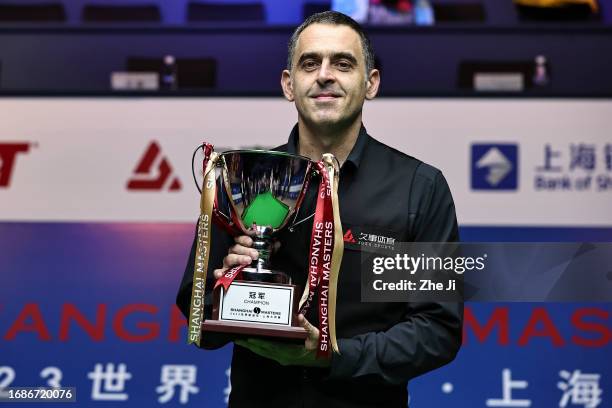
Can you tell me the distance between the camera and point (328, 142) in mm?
1668

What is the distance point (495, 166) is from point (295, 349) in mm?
1981

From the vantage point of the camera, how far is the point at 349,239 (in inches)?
64.1

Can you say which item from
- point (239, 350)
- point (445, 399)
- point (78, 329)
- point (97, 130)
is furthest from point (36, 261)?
point (239, 350)

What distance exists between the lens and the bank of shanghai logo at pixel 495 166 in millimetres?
3242

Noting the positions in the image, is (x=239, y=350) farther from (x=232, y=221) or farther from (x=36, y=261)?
(x=36, y=261)

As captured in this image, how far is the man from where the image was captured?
4.95ft

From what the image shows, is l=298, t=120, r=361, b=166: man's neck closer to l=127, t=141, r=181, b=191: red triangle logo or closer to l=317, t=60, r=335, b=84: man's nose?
l=317, t=60, r=335, b=84: man's nose

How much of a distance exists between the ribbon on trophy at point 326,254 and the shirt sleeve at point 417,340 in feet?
0.16

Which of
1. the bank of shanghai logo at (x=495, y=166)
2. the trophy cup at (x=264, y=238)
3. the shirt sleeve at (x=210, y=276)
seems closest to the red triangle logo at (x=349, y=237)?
the trophy cup at (x=264, y=238)

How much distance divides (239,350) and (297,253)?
0.66 ft

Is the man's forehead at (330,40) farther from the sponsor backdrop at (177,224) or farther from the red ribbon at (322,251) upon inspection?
the sponsor backdrop at (177,224)

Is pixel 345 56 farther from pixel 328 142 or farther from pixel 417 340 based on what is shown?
pixel 417 340

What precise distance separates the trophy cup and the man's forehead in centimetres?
20

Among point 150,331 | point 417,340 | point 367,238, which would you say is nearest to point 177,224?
point 150,331
